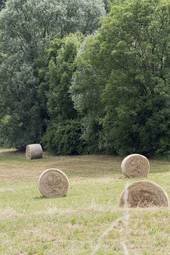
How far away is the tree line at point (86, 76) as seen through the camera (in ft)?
109

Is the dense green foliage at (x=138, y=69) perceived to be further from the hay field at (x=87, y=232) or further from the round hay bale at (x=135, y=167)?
the hay field at (x=87, y=232)

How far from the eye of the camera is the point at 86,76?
36.9 meters

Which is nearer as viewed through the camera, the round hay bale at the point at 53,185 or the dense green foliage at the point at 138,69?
the round hay bale at the point at 53,185

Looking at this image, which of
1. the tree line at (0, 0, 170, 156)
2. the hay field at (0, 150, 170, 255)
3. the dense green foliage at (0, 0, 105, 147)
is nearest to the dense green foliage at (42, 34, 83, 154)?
the tree line at (0, 0, 170, 156)

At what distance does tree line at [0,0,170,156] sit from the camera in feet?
109

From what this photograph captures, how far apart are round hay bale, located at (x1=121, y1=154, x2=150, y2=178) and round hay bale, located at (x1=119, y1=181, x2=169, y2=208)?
11.3 meters

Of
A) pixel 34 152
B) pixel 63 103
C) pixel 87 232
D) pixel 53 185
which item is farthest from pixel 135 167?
pixel 63 103

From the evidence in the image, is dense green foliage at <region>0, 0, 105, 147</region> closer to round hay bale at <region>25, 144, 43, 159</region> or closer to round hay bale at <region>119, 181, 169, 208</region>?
round hay bale at <region>25, 144, 43, 159</region>

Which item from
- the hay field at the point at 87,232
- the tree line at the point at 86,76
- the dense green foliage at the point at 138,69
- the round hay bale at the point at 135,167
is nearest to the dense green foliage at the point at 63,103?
the tree line at the point at 86,76

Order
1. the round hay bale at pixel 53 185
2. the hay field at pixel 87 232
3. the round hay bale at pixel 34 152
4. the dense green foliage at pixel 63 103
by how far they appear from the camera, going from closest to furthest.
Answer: the hay field at pixel 87 232, the round hay bale at pixel 53 185, the round hay bale at pixel 34 152, the dense green foliage at pixel 63 103

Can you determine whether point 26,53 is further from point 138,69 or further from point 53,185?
point 53,185

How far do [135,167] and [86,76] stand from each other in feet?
49.0

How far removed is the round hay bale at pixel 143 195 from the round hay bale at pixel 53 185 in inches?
261

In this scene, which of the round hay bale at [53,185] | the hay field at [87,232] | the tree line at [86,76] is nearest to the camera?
the hay field at [87,232]
